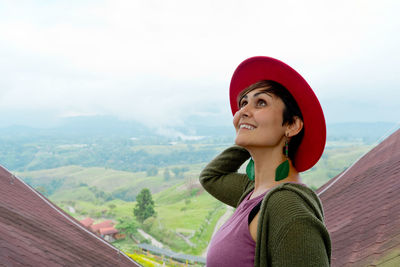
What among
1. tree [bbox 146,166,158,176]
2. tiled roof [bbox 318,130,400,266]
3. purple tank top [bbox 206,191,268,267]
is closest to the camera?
purple tank top [bbox 206,191,268,267]

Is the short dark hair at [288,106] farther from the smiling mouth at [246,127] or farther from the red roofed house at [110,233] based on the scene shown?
the red roofed house at [110,233]

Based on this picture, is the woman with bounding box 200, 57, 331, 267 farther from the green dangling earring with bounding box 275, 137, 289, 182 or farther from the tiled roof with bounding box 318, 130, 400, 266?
the tiled roof with bounding box 318, 130, 400, 266

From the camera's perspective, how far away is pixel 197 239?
53.8 metres

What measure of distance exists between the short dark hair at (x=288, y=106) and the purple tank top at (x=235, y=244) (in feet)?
0.84

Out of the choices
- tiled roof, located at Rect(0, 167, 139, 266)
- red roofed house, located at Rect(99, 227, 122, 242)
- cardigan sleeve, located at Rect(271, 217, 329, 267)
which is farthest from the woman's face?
red roofed house, located at Rect(99, 227, 122, 242)

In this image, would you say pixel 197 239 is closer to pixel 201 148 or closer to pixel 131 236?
pixel 131 236

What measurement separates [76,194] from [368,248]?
92.8 m

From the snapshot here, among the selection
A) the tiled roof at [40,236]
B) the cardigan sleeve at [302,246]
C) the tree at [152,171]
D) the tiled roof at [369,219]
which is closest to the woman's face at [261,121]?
the cardigan sleeve at [302,246]

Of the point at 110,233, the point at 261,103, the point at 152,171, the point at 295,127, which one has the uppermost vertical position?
the point at 152,171

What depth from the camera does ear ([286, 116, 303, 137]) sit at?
4.32 ft

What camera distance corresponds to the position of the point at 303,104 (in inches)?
51.2

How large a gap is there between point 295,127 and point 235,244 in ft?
1.67

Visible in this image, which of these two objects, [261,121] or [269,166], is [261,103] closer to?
[261,121]

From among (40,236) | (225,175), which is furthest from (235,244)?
(40,236)
